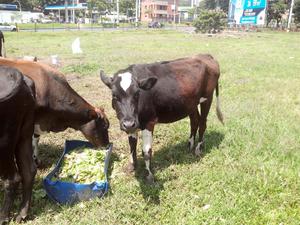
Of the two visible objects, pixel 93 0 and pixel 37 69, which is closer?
pixel 37 69

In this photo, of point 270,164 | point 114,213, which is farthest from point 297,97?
point 114,213

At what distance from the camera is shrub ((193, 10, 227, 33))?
4388 centimetres

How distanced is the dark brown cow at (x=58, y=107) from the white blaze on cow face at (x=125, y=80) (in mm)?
801

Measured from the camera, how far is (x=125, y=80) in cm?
475

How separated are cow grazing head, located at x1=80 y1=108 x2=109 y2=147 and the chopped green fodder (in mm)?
193

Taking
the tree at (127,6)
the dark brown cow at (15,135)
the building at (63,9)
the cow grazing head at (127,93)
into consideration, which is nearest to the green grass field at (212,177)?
the dark brown cow at (15,135)

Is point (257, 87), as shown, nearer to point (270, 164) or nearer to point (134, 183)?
point (270, 164)

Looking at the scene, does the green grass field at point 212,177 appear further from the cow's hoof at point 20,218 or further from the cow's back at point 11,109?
the cow's back at point 11,109

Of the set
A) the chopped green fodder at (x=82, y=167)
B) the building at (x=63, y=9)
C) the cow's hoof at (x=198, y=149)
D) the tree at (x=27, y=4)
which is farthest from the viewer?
the building at (x=63, y=9)

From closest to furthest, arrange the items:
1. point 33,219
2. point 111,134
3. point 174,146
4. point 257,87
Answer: point 33,219 → point 174,146 → point 111,134 → point 257,87

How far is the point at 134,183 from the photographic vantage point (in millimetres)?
5184

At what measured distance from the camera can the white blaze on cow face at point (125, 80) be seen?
15.5 feet

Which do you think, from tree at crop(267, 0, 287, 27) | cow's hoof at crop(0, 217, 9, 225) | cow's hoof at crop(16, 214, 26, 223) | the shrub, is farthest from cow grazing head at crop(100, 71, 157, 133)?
tree at crop(267, 0, 287, 27)

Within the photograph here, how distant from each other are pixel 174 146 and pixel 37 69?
2.87 metres
